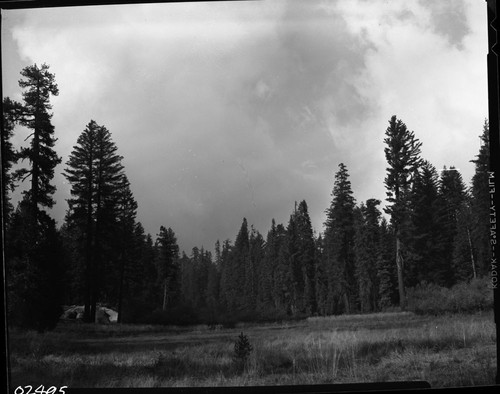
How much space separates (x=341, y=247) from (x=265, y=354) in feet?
5.08

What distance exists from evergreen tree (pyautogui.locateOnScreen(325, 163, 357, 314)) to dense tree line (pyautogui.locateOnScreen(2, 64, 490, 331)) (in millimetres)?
13

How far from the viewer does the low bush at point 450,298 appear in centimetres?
489

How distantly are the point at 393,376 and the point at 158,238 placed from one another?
3.03 meters

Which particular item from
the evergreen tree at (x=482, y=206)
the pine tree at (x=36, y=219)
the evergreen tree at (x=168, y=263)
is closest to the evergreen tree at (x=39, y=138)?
the pine tree at (x=36, y=219)

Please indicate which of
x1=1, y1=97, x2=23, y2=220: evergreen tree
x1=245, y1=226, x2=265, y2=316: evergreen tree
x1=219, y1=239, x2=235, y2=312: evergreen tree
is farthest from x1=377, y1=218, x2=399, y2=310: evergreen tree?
x1=1, y1=97, x2=23, y2=220: evergreen tree

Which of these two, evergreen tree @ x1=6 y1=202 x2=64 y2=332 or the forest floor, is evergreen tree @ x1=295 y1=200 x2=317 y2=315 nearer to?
the forest floor

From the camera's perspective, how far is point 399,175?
16.8 ft

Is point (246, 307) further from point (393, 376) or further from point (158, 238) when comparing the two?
point (393, 376)

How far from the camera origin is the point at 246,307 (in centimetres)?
495

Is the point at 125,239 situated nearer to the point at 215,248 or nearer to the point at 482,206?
the point at 215,248

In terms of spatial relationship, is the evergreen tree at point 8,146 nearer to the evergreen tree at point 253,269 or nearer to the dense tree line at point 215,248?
the dense tree line at point 215,248

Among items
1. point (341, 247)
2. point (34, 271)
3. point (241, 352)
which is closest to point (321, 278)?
point (341, 247)

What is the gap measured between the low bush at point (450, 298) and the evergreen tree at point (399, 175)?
0.60ft

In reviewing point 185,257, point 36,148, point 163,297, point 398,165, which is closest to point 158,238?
point 185,257
